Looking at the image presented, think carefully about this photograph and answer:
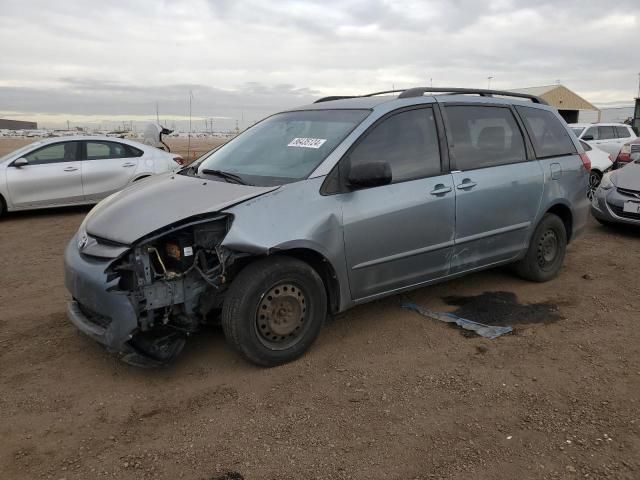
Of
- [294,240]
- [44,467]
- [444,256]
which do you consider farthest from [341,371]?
[44,467]

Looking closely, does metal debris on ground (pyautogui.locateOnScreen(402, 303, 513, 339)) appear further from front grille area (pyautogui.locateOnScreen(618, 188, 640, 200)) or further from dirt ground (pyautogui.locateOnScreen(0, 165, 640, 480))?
front grille area (pyautogui.locateOnScreen(618, 188, 640, 200))

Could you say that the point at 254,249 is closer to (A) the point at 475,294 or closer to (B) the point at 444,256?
(B) the point at 444,256

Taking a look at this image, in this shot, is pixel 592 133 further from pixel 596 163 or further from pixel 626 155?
pixel 596 163

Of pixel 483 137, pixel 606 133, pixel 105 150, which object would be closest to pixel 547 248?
pixel 483 137

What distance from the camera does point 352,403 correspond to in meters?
3.13

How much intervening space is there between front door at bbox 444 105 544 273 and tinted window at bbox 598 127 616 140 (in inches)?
471

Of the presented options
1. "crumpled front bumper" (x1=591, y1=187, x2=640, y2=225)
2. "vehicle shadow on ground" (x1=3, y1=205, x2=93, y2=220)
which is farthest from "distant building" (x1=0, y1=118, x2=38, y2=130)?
"crumpled front bumper" (x1=591, y1=187, x2=640, y2=225)

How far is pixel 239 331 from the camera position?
3.29 m

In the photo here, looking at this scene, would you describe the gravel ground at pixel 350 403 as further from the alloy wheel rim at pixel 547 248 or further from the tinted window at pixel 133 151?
the tinted window at pixel 133 151

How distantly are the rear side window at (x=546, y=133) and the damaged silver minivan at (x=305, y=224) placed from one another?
16cm

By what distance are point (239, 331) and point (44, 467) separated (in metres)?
1.24

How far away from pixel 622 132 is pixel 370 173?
50.0 feet

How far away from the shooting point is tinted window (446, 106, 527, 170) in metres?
4.34

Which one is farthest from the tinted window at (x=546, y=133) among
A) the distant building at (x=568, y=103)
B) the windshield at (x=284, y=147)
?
the distant building at (x=568, y=103)
